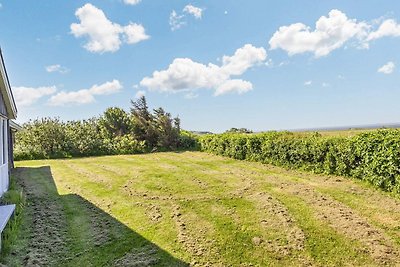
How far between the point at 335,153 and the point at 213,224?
6.07 metres

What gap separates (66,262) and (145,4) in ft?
43.4

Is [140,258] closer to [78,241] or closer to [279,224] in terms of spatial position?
[78,241]

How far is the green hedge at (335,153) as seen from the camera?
831 cm

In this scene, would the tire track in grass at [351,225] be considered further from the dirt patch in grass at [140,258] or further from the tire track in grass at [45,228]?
the tire track in grass at [45,228]

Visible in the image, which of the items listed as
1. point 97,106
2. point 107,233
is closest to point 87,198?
point 107,233

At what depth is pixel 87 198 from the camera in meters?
9.26

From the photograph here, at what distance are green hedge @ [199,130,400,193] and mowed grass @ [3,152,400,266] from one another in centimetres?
47

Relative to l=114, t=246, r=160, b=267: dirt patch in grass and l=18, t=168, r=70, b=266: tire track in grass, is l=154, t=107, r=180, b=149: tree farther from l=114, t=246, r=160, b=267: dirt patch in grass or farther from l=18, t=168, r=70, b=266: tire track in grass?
l=114, t=246, r=160, b=267: dirt patch in grass

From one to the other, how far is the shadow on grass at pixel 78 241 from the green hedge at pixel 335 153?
6464 millimetres

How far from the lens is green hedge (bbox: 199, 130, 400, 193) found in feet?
27.3

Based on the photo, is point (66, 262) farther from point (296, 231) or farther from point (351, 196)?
point (351, 196)

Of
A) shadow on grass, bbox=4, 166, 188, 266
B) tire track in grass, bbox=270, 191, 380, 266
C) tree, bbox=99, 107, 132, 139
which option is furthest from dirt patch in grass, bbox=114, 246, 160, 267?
tree, bbox=99, 107, 132, 139

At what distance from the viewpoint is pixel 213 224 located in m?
6.66

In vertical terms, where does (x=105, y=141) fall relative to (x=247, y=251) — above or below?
above
